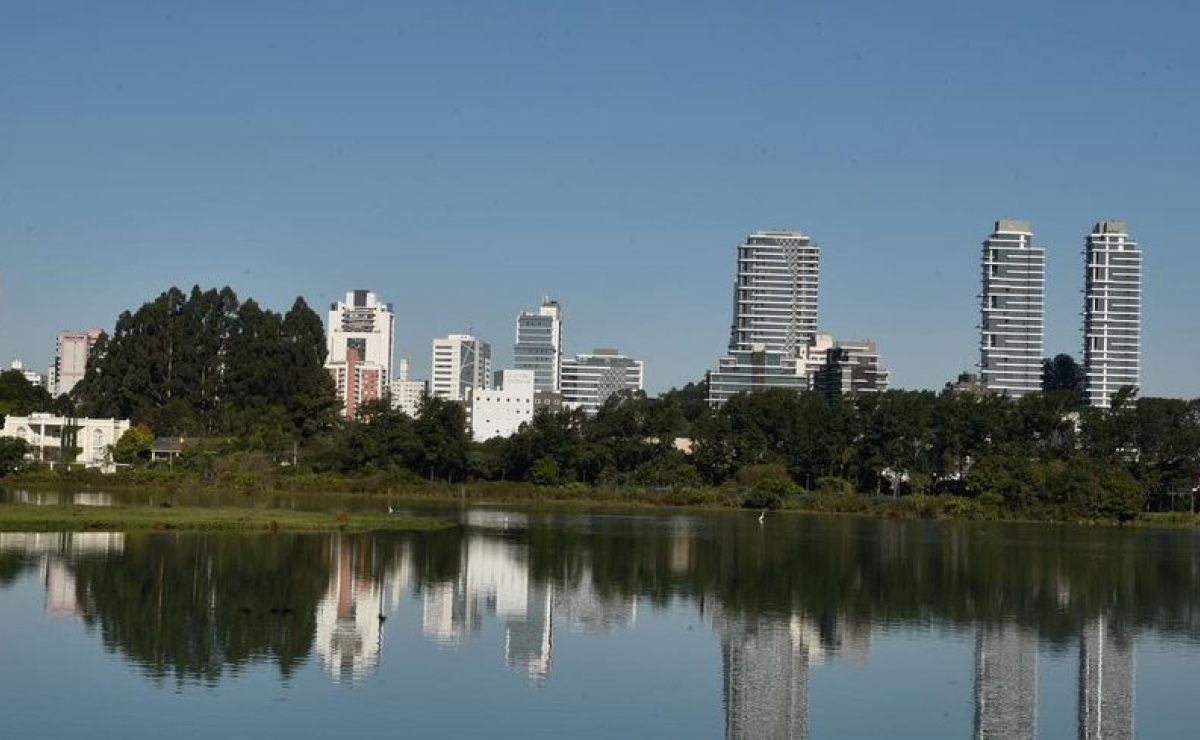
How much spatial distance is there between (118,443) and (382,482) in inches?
655

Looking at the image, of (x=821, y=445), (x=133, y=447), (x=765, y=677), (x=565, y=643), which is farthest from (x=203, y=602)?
(x=821, y=445)

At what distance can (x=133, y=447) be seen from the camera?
9306 cm

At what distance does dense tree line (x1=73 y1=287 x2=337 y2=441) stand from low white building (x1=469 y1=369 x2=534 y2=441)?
159 ft

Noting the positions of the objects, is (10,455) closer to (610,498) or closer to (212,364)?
(212,364)

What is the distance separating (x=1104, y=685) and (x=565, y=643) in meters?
8.91

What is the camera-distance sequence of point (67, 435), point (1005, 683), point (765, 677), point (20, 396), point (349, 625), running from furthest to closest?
point (20, 396), point (67, 435), point (349, 625), point (1005, 683), point (765, 677)

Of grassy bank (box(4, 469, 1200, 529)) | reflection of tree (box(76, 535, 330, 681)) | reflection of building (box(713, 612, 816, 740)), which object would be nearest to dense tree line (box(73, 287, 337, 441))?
grassy bank (box(4, 469, 1200, 529))

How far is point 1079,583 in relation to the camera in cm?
4566

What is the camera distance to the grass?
48.0m

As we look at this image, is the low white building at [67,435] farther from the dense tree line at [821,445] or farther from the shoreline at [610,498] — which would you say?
the dense tree line at [821,445]

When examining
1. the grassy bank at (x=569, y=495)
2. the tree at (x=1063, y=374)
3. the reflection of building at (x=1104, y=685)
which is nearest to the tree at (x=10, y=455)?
the grassy bank at (x=569, y=495)

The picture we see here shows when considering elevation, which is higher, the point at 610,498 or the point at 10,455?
the point at 10,455

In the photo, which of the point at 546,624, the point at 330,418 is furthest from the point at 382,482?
the point at 546,624

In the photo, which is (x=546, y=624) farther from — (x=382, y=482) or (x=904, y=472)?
(x=904, y=472)
